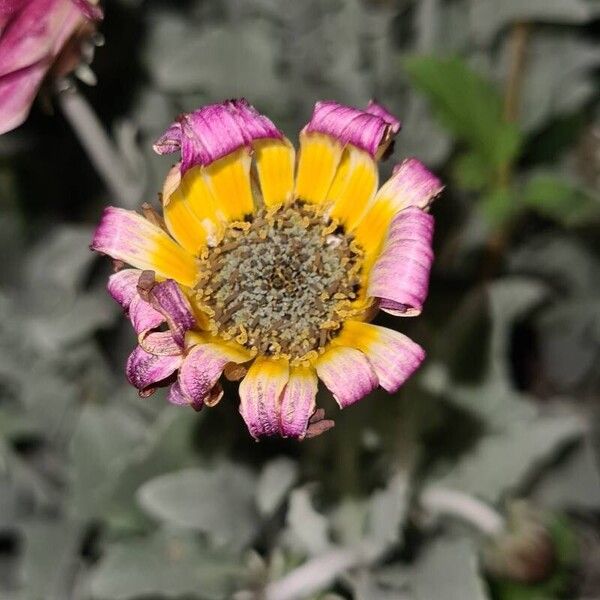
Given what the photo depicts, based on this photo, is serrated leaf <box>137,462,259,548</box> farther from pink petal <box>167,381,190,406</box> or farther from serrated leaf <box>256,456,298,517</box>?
pink petal <box>167,381,190,406</box>

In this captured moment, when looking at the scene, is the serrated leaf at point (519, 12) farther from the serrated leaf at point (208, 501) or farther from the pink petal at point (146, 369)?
the pink petal at point (146, 369)

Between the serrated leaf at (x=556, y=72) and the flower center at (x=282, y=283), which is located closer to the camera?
the flower center at (x=282, y=283)

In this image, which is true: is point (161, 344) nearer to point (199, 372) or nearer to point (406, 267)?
point (199, 372)

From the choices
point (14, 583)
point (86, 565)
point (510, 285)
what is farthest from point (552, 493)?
point (14, 583)

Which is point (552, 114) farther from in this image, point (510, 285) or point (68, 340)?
point (68, 340)

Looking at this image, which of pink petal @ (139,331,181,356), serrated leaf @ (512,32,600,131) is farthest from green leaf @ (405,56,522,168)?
pink petal @ (139,331,181,356)

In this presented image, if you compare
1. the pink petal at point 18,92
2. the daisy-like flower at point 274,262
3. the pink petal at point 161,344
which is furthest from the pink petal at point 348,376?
the pink petal at point 18,92
